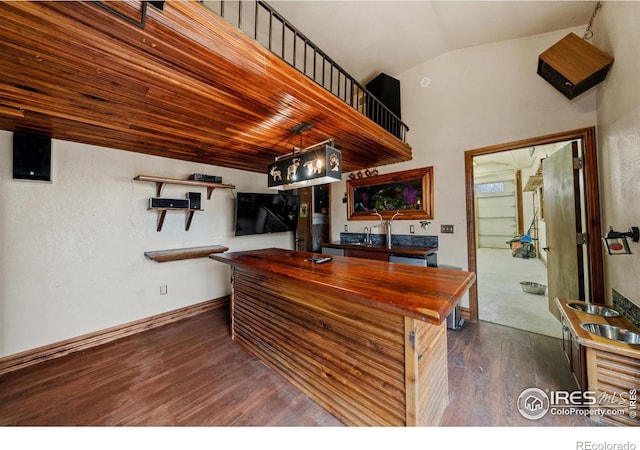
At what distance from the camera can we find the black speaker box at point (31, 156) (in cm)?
222

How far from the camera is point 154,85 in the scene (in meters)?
1.62

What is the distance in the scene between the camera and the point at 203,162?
3.55 m

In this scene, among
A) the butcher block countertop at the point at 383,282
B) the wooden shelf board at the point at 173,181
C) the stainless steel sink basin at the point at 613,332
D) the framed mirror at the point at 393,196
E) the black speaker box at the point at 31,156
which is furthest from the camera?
the framed mirror at the point at 393,196

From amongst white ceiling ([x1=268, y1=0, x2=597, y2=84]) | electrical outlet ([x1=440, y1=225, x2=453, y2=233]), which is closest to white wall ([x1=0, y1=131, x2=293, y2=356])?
white ceiling ([x1=268, y1=0, x2=597, y2=84])

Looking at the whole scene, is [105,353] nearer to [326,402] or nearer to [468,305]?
[326,402]

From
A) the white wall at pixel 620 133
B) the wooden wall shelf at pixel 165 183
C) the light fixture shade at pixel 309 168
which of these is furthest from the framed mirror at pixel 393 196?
the wooden wall shelf at pixel 165 183

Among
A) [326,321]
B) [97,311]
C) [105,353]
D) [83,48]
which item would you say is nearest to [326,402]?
[326,321]

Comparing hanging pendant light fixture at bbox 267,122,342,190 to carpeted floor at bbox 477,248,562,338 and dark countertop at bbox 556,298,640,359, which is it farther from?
carpeted floor at bbox 477,248,562,338

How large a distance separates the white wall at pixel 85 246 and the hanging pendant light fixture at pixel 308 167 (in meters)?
1.86

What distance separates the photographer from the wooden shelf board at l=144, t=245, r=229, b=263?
290 centimetres

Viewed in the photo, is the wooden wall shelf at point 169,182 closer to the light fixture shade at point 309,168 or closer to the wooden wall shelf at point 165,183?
the wooden wall shelf at point 165,183

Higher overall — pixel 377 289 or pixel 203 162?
pixel 203 162
